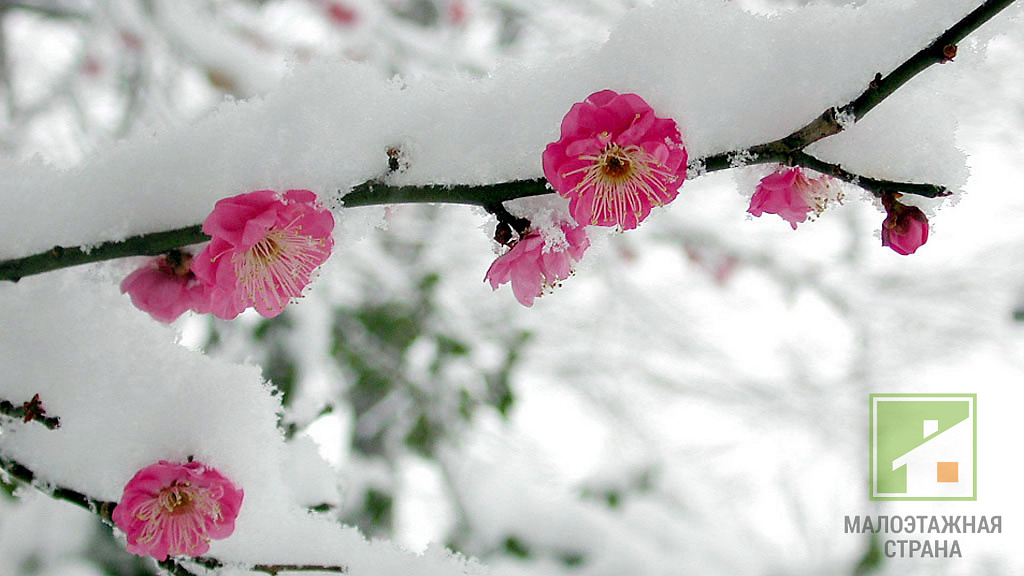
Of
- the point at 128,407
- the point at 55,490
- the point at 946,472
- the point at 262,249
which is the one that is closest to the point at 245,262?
the point at 262,249

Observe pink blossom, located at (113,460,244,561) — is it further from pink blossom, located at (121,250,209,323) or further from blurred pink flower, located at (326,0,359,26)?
blurred pink flower, located at (326,0,359,26)

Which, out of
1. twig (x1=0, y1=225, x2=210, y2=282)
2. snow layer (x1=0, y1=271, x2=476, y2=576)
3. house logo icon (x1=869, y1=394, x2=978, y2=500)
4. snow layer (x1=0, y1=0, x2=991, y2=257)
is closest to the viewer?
snow layer (x1=0, y1=0, x2=991, y2=257)

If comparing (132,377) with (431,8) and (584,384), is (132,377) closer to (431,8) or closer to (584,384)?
(431,8)

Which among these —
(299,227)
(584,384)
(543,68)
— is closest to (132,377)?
(299,227)

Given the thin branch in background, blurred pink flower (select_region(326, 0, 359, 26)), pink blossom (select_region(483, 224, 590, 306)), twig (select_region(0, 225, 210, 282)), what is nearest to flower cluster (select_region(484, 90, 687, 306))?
pink blossom (select_region(483, 224, 590, 306))

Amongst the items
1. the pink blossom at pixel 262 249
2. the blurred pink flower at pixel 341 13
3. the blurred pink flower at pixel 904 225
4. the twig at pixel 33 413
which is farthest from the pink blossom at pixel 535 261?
the blurred pink flower at pixel 341 13

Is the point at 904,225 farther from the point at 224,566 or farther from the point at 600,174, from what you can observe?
the point at 224,566
